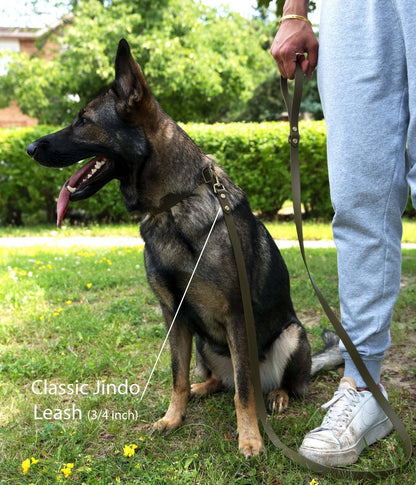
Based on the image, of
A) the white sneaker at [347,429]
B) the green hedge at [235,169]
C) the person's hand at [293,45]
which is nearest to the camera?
the white sneaker at [347,429]

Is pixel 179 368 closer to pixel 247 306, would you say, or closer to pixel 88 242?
pixel 247 306

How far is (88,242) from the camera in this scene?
321 inches

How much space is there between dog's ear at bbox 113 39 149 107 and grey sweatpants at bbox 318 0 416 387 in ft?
2.61

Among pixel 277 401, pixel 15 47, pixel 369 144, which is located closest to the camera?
pixel 369 144

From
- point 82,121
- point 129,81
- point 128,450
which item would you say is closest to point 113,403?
point 128,450

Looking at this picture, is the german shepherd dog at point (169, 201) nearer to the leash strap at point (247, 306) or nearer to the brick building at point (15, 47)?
the leash strap at point (247, 306)

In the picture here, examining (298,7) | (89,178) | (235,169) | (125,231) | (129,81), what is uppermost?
(298,7)

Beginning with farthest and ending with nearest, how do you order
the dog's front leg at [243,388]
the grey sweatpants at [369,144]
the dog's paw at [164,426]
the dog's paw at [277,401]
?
the dog's paw at [277,401], the dog's paw at [164,426], the dog's front leg at [243,388], the grey sweatpants at [369,144]

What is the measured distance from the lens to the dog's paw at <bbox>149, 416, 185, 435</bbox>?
90.1 inches

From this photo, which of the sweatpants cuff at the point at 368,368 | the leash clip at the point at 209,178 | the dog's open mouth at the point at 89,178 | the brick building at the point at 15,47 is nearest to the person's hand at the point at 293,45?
the leash clip at the point at 209,178

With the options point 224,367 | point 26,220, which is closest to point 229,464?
point 224,367

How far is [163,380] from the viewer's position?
2.88 metres

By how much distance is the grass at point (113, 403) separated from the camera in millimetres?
1954

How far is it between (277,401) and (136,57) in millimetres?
13226
